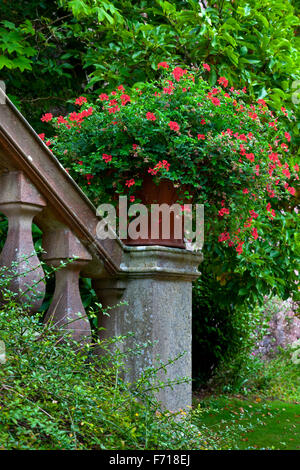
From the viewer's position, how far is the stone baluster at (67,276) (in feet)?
9.35

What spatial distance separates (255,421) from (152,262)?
2.62m

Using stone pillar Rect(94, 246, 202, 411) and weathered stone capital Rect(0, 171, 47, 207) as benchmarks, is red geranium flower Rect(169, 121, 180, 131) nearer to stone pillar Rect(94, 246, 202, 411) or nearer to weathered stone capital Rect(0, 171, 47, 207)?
stone pillar Rect(94, 246, 202, 411)

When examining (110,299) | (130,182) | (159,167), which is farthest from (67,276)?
(159,167)

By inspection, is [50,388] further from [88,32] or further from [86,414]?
[88,32]

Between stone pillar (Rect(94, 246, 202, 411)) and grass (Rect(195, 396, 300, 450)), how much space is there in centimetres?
65

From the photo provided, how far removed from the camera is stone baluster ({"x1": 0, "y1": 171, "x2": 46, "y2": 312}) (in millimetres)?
2646

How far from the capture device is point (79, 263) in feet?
9.60

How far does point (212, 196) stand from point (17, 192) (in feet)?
3.58

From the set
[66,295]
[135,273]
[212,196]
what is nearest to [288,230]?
[212,196]

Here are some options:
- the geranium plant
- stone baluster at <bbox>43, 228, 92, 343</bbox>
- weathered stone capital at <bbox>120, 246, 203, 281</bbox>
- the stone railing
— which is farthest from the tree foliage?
stone baluster at <bbox>43, 228, 92, 343</bbox>

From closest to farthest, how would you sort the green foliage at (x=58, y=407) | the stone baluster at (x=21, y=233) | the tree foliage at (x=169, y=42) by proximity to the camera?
the green foliage at (x=58, y=407) → the stone baluster at (x=21, y=233) → the tree foliage at (x=169, y=42)

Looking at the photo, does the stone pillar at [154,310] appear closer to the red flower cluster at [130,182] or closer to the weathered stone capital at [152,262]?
the weathered stone capital at [152,262]

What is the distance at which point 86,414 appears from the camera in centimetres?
220

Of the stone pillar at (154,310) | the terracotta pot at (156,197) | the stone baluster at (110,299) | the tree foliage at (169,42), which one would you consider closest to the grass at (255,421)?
the stone pillar at (154,310)
